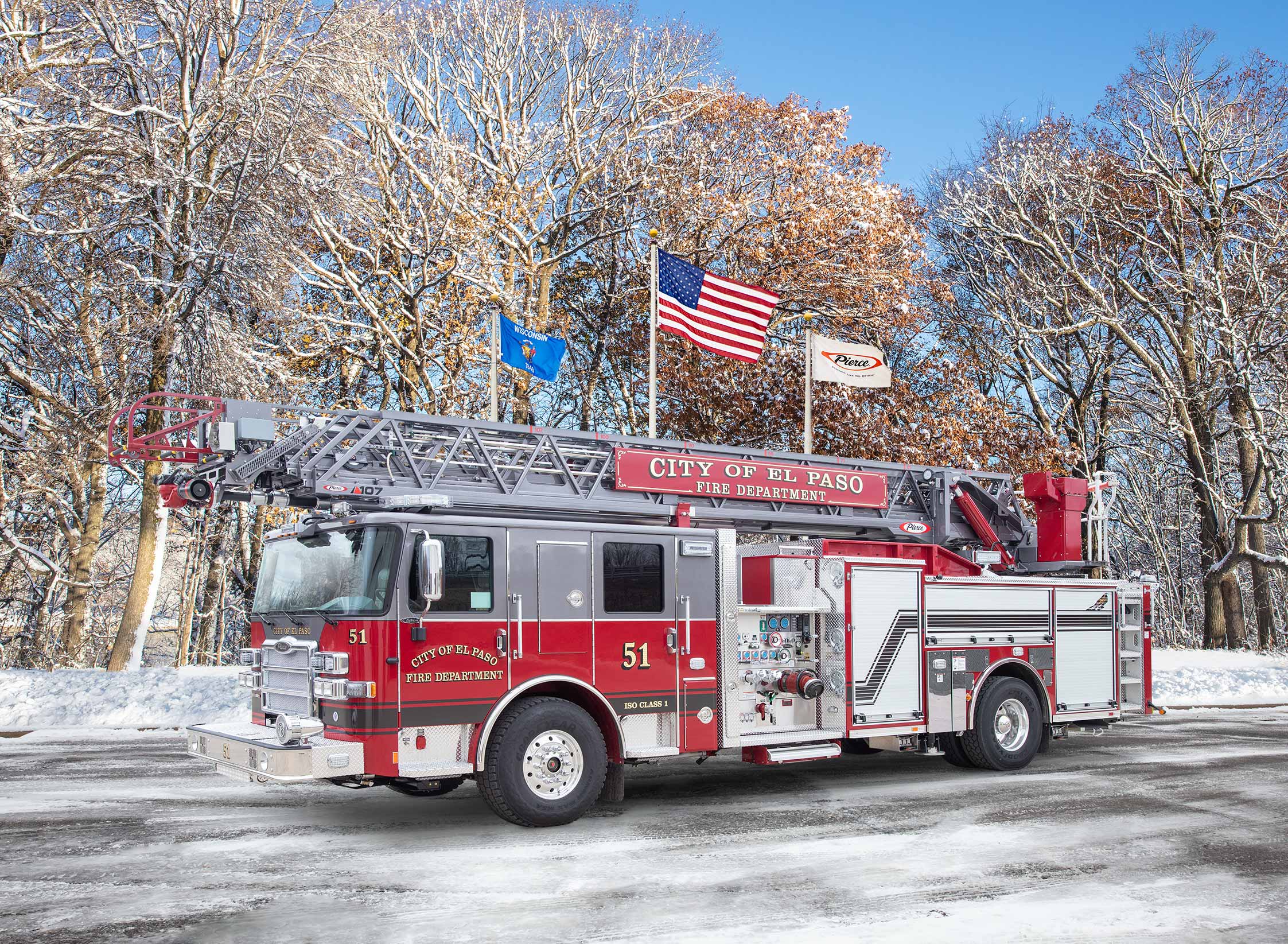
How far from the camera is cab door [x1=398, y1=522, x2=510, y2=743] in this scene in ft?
26.5

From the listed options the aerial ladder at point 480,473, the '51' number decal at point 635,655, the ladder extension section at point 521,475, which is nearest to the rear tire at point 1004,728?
the aerial ladder at point 480,473

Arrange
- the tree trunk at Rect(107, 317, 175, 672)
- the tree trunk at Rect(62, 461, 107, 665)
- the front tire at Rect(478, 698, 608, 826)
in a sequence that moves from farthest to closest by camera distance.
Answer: the tree trunk at Rect(62, 461, 107, 665) → the tree trunk at Rect(107, 317, 175, 672) → the front tire at Rect(478, 698, 608, 826)

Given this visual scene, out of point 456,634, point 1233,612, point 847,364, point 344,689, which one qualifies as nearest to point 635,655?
point 456,634

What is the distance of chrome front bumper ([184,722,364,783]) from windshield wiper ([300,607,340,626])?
0.83m

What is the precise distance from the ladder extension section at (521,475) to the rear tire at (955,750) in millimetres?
2291

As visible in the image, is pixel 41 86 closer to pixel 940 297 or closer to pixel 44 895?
pixel 44 895

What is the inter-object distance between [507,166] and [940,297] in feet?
37.8

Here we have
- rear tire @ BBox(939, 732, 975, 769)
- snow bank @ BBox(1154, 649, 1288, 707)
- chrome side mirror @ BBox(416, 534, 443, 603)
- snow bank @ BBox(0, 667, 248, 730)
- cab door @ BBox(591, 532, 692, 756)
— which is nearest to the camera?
chrome side mirror @ BBox(416, 534, 443, 603)

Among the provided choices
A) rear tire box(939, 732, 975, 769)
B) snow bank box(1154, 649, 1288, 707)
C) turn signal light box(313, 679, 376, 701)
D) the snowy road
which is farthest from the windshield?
snow bank box(1154, 649, 1288, 707)

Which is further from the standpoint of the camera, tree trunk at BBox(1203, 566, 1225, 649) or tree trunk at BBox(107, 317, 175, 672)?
tree trunk at BBox(1203, 566, 1225, 649)

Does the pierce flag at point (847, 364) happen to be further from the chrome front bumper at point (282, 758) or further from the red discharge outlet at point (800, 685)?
the chrome front bumper at point (282, 758)

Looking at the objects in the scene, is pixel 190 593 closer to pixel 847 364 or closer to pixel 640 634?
pixel 847 364

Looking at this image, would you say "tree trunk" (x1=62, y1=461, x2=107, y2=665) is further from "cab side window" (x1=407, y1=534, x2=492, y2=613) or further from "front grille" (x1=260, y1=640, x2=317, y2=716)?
"cab side window" (x1=407, y1=534, x2=492, y2=613)

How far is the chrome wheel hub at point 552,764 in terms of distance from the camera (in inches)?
333
